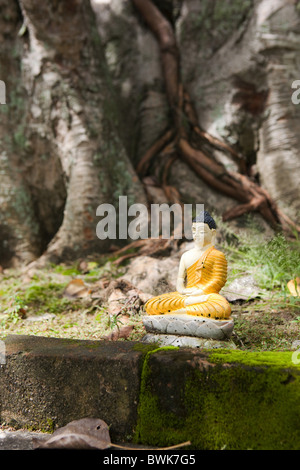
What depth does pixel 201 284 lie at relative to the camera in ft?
7.57

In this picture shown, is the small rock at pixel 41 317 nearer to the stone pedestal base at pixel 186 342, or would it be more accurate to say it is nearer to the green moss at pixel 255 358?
the stone pedestal base at pixel 186 342

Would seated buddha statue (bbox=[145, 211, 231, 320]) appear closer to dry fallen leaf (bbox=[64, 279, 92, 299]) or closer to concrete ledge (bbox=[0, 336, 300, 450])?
concrete ledge (bbox=[0, 336, 300, 450])

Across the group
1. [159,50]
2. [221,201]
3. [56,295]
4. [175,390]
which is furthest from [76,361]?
[159,50]

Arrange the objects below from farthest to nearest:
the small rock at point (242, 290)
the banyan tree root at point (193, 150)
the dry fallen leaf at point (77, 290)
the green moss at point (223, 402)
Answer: the banyan tree root at point (193, 150)
the dry fallen leaf at point (77, 290)
the small rock at point (242, 290)
the green moss at point (223, 402)

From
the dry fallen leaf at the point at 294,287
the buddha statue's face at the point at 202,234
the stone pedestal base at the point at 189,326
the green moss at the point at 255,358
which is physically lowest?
the green moss at the point at 255,358

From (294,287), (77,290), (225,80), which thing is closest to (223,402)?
(294,287)

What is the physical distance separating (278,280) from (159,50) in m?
4.08

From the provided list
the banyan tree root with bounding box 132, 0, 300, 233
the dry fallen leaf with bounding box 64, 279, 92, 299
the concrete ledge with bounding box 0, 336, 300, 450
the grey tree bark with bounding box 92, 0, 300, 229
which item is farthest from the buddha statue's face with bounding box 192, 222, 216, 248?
the grey tree bark with bounding box 92, 0, 300, 229

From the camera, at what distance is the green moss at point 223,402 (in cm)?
142

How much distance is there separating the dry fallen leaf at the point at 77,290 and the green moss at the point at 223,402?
1.67 meters

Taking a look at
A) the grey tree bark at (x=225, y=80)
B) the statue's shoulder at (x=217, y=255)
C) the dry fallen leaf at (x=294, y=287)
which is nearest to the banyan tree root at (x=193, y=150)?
the grey tree bark at (x=225, y=80)

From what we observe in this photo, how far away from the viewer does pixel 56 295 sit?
336 centimetres

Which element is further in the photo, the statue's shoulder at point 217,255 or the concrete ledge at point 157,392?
the statue's shoulder at point 217,255

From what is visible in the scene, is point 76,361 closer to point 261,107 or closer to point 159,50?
point 261,107
